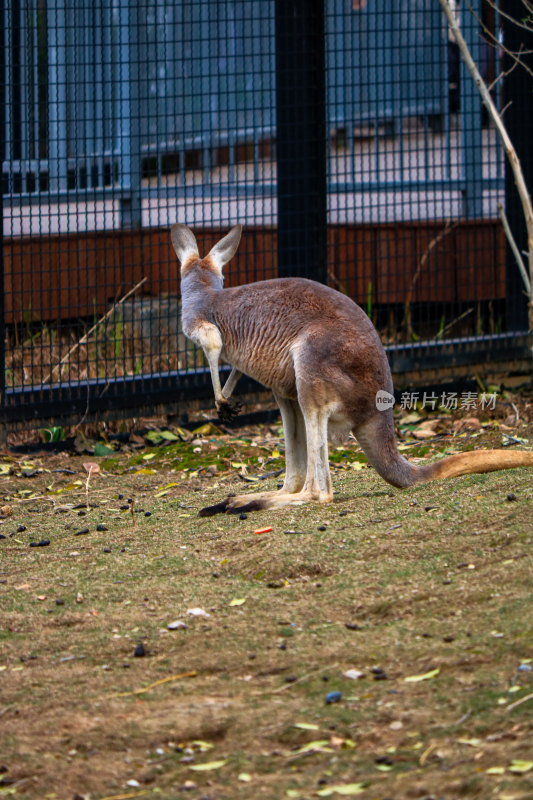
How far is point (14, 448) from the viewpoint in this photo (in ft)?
22.6

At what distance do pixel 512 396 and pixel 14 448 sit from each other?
3.45m

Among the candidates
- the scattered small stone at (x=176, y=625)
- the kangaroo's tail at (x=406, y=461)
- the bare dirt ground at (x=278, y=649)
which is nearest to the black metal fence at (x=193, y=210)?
the bare dirt ground at (x=278, y=649)

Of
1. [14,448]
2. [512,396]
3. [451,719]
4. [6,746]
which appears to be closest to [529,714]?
[451,719]

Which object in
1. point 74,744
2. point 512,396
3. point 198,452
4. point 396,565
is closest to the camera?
point 74,744

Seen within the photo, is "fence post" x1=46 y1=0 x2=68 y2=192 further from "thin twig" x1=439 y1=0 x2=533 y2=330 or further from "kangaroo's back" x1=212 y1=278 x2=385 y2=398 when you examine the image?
"thin twig" x1=439 y1=0 x2=533 y2=330

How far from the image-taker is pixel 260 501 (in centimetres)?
499

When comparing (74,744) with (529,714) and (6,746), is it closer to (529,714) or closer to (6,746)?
(6,746)

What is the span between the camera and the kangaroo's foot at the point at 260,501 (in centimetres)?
493

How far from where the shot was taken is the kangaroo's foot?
16.2 feet

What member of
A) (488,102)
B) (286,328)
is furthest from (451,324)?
(286,328)

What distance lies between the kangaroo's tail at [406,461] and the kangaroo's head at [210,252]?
118cm

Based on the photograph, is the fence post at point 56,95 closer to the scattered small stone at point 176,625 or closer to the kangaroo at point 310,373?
the kangaroo at point 310,373

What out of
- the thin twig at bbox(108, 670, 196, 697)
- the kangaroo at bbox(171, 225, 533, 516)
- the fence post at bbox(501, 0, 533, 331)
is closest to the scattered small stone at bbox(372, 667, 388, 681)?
the thin twig at bbox(108, 670, 196, 697)

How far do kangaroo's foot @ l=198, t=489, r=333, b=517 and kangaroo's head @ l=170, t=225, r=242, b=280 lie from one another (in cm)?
113
